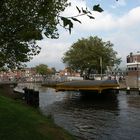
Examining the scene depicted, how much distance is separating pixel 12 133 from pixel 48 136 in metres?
1.94

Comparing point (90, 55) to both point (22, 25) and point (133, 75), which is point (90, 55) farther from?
point (22, 25)

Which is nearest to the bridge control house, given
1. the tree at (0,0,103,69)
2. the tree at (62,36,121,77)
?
the tree at (62,36,121,77)

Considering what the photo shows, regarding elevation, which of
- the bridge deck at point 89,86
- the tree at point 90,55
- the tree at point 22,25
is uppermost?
the tree at point 90,55

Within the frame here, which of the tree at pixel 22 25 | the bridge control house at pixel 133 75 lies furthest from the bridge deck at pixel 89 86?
the bridge control house at pixel 133 75

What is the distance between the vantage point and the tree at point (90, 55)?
135875mm

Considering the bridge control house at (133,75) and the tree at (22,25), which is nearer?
the tree at (22,25)

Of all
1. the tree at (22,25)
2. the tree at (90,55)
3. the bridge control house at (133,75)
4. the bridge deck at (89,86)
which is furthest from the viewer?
the tree at (90,55)

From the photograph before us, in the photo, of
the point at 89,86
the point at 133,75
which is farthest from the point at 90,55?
the point at 89,86

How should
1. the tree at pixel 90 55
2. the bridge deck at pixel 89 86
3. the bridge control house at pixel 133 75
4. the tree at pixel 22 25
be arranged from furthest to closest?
the tree at pixel 90 55 → the bridge control house at pixel 133 75 → the bridge deck at pixel 89 86 → the tree at pixel 22 25

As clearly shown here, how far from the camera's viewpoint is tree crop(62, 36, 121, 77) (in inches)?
5349

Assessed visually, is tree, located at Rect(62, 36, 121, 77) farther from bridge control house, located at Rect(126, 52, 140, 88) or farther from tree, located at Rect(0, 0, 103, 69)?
tree, located at Rect(0, 0, 103, 69)

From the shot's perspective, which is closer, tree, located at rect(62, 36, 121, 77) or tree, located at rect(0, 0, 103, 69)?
tree, located at rect(0, 0, 103, 69)

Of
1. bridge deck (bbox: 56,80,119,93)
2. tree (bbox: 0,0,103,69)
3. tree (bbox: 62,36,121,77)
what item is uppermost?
tree (bbox: 62,36,121,77)

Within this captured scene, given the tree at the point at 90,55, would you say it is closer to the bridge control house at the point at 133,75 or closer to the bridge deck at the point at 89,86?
the bridge control house at the point at 133,75
